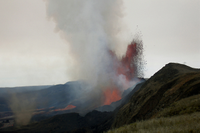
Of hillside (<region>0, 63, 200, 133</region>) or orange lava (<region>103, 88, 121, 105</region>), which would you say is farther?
orange lava (<region>103, 88, 121, 105</region>)

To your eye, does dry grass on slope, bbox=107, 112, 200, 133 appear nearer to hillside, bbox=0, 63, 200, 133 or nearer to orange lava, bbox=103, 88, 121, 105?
hillside, bbox=0, 63, 200, 133

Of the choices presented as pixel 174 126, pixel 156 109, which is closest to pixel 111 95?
pixel 156 109

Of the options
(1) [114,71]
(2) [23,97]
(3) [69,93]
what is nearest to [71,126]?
(1) [114,71]

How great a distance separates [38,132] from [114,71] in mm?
50373

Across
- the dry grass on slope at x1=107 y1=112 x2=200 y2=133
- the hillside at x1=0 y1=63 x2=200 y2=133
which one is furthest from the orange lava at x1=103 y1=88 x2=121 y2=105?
the dry grass on slope at x1=107 y1=112 x2=200 y2=133

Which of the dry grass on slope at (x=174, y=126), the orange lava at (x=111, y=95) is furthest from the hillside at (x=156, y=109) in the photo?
the orange lava at (x=111, y=95)

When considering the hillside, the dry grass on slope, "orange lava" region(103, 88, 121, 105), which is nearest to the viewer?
the dry grass on slope

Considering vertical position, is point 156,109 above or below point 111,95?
below

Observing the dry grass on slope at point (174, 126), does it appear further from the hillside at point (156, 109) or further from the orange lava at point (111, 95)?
the orange lava at point (111, 95)

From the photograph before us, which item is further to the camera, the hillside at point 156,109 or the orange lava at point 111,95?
the orange lava at point 111,95

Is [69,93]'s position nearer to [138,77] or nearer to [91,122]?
[138,77]

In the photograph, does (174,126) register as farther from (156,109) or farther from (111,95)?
(111,95)

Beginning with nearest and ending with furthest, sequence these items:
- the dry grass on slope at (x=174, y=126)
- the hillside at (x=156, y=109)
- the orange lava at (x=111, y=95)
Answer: the dry grass on slope at (x=174, y=126), the hillside at (x=156, y=109), the orange lava at (x=111, y=95)

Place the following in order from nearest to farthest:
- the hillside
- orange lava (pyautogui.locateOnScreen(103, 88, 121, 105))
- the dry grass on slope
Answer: the dry grass on slope
the hillside
orange lava (pyautogui.locateOnScreen(103, 88, 121, 105))
